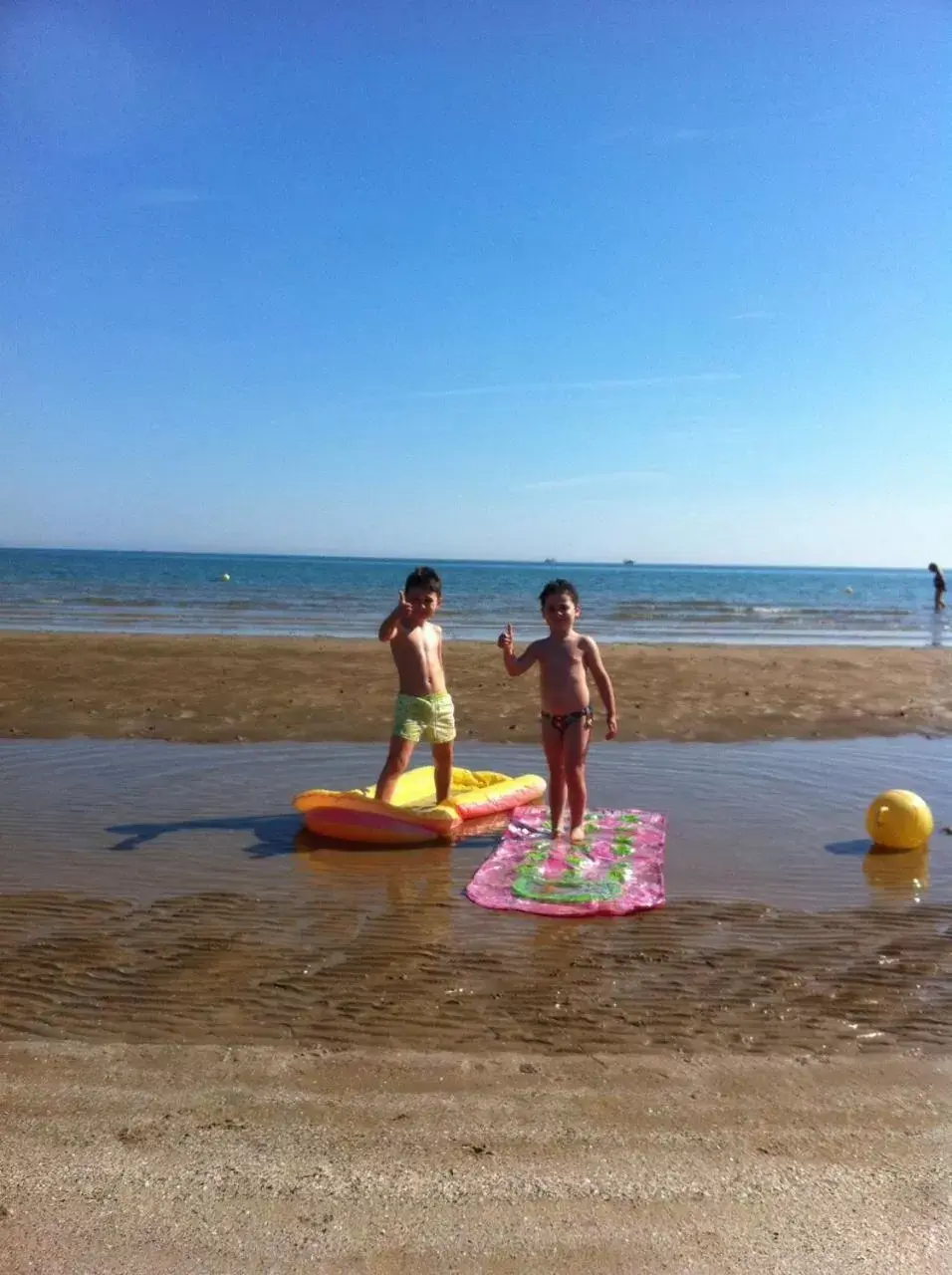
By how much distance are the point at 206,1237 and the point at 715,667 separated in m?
15.1

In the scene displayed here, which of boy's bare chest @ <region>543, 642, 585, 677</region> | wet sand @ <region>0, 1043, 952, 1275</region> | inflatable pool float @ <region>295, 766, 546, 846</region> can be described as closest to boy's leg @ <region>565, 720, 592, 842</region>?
boy's bare chest @ <region>543, 642, 585, 677</region>

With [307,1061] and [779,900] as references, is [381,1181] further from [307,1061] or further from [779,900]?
[779,900]

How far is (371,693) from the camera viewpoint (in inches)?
543

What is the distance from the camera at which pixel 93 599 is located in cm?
3656

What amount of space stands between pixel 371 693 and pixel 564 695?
6.65m

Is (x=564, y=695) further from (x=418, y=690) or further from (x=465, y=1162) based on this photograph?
(x=465, y=1162)

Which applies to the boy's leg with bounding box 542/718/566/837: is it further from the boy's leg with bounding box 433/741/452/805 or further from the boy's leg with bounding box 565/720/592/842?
the boy's leg with bounding box 433/741/452/805

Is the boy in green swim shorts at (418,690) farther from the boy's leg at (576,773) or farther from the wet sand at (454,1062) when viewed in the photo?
the boy's leg at (576,773)

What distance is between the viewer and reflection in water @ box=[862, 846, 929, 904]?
6.17m

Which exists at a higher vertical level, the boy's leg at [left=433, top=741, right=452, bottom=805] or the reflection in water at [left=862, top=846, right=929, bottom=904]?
the boy's leg at [left=433, top=741, right=452, bottom=805]

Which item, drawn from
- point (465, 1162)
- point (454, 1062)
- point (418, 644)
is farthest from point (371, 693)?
point (465, 1162)

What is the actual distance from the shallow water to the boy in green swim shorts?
32.0 inches

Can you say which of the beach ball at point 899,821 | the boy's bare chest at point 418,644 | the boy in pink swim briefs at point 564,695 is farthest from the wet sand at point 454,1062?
the boy's bare chest at point 418,644

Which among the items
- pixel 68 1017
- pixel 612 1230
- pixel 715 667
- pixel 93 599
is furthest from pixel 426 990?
pixel 93 599
